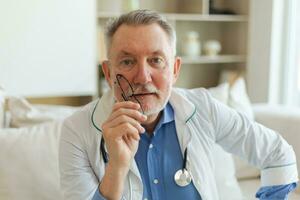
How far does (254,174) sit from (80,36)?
3.73ft

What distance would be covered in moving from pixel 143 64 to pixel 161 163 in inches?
12.0

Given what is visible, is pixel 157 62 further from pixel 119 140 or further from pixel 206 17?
pixel 206 17

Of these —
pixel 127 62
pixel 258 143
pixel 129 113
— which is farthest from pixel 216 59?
pixel 129 113

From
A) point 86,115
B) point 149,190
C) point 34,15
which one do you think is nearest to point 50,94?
point 34,15

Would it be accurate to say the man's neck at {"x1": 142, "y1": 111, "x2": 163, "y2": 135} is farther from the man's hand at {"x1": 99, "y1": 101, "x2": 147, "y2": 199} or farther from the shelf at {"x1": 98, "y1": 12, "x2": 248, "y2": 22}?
the shelf at {"x1": 98, "y1": 12, "x2": 248, "y2": 22}

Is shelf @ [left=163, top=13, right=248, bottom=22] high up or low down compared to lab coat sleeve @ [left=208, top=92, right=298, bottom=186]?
up

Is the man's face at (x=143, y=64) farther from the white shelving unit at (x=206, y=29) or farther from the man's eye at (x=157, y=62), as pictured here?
the white shelving unit at (x=206, y=29)

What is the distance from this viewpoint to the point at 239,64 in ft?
10.1

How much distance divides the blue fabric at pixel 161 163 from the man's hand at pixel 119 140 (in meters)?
0.14

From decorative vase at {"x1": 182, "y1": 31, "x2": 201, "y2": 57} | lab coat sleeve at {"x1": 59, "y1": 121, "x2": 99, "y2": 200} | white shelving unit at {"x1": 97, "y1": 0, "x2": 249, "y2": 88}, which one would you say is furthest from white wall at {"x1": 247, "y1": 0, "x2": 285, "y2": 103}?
lab coat sleeve at {"x1": 59, "y1": 121, "x2": 99, "y2": 200}

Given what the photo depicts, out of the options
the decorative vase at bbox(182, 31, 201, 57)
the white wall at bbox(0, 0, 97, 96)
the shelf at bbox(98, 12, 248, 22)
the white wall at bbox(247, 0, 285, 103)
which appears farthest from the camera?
the decorative vase at bbox(182, 31, 201, 57)

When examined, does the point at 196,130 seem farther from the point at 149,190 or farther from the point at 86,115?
the point at 86,115

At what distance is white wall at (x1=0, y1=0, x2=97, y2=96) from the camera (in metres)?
2.09

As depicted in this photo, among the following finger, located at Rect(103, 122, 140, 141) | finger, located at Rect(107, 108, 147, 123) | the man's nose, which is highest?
the man's nose
